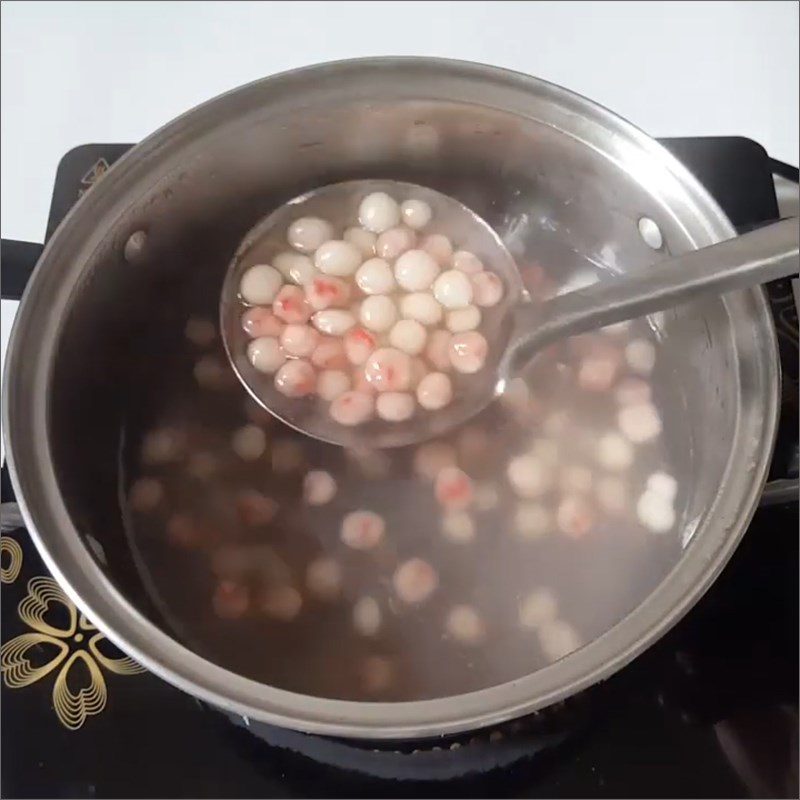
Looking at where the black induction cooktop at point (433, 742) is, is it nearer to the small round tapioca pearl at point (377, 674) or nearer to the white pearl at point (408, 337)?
the small round tapioca pearl at point (377, 674)

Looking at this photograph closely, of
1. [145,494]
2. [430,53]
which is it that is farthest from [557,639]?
[430,53]

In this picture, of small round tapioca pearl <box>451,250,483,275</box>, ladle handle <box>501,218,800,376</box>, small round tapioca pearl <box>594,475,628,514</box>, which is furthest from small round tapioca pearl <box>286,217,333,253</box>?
small round tapioca pearl <box>594,475,628,514</box>

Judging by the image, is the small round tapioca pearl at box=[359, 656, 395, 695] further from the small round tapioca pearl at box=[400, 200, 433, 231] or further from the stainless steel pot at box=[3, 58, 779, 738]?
the small round tapioca pearl at box=[400, 200, 433, 231]

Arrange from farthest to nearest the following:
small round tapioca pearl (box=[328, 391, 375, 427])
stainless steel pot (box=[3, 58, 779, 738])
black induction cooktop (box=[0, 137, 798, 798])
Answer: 1. small round tapioca pearl (box=[328, 391, 375, 427])
2. black induction cooktop (box=[0, 137, 798, 798])
3. stainless steel pot (box=[3, 58, 779, 738])

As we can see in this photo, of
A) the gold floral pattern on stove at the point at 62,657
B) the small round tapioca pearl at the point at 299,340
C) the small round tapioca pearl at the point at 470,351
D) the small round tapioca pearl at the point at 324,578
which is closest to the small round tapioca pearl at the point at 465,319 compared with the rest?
the small round tapioca pearl at the point at 470,351

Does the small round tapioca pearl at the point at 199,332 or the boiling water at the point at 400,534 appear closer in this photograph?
the boiling water at the point at 400,534

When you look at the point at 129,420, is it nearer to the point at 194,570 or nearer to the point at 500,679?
the point at 194,570
